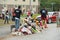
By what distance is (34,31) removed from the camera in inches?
780

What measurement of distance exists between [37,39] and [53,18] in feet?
63.8

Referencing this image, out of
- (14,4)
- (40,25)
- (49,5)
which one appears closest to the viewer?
(40,25)

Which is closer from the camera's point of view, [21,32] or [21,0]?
[21,32]

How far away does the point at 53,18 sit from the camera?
35188 mm

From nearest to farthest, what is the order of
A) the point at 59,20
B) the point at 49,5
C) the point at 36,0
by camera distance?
the point at 59,20 → the point at 36,0 → the point at 49,5

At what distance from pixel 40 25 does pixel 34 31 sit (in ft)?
11.2

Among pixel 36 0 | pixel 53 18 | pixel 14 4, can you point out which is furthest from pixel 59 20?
pixel 36 0

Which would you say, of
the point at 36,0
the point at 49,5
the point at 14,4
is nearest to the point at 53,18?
the point at 14,4

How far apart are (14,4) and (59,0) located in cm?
2247

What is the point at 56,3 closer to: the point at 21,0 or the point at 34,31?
the point at 21,0

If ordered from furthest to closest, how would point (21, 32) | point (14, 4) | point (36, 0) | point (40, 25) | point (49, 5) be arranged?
point (49, 5)
point (36, 0)
point (14, 4)
point (40, 25)
point (21, 32)

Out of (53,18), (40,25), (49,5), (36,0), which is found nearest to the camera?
(40,25)

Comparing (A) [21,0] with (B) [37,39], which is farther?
(A) [21,0]

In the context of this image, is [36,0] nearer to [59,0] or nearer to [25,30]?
[59,0]
